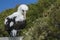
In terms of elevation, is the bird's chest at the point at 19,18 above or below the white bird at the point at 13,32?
above

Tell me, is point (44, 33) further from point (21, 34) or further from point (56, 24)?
point (21, 34)

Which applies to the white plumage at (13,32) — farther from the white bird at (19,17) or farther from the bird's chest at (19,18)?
the bird's chest at (19,18)

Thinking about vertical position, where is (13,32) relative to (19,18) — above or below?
below

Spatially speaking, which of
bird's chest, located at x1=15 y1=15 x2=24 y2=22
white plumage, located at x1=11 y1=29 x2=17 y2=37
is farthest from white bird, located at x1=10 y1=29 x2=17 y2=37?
bird's chest, located at x1=15 y1=15 x2=24 y2=22

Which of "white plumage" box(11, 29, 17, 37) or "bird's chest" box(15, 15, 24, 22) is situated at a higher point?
"bird's chest" box(15, 15, 24, 22)

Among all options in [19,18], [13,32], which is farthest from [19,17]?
[13,32]

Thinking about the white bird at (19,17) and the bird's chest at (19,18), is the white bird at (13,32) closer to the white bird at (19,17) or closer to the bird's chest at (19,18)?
the white bird at (19,17)

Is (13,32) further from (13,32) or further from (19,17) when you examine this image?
(19,17)

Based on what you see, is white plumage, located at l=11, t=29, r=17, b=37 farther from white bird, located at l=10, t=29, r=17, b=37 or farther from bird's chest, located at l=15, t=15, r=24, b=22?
bird's chest, located at l=15, t=15, r=24, b=22

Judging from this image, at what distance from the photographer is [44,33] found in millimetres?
6383

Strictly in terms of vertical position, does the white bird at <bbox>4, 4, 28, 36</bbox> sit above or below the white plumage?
above

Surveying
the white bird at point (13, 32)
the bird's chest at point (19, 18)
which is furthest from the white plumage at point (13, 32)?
the bird's chest at point (19, 18)

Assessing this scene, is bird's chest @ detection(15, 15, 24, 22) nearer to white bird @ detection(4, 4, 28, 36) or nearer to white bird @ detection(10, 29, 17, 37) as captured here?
white bird @ detection(4, 4, 28, 36)

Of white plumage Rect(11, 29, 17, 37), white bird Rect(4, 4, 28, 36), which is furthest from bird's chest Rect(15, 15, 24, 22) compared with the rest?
white plumage Rect(11, 29, 17, 37)
